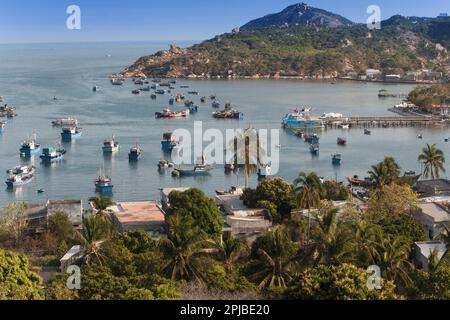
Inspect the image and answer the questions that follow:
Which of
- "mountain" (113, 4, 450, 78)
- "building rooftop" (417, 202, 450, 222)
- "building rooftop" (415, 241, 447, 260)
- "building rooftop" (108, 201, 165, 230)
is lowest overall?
"building rooftop" (108, 201, 165, 230)

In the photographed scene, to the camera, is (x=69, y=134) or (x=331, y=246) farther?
(x=69, y=134)

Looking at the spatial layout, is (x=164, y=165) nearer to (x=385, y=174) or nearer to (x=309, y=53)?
(x=385, y=174)

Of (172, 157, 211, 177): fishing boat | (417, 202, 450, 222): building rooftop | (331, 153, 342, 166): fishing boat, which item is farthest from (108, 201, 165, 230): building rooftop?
(331, 153, 342, 166): fishing boat

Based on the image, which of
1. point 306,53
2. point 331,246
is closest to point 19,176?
point 331,246

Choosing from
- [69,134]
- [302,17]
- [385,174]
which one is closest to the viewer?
[385,174]

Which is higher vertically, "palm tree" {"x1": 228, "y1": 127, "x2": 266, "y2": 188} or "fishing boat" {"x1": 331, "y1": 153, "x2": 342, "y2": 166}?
"palm tree" {"x1": 228, "y1": 127, "x2": 266, "y2": 188}

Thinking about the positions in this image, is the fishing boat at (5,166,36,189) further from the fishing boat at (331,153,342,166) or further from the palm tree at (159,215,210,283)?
the palm tree at (159,215,210,283)

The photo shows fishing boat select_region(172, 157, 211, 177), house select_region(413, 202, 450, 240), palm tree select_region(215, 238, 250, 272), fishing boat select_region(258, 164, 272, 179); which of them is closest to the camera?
palm tree select_region(215, 238, 250, 272)
